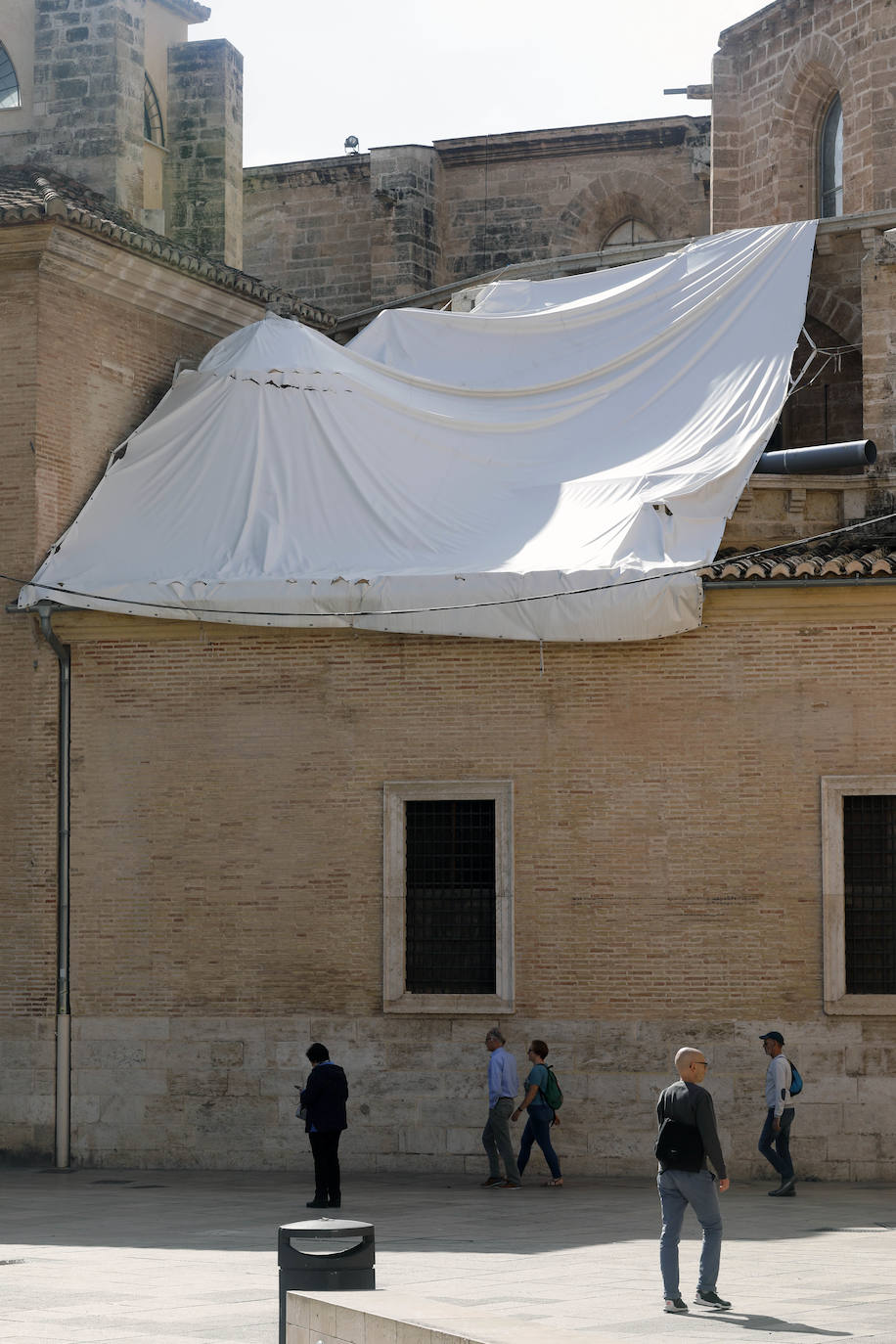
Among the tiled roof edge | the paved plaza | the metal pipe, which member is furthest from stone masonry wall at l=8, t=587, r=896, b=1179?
the metal pipe

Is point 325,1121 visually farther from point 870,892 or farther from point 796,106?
point 796,106

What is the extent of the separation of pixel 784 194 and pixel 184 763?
32.2 ft

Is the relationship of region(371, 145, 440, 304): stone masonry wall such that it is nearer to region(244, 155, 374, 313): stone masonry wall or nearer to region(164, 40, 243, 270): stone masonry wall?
region(244, 155, 374, 313): stone masonry wall

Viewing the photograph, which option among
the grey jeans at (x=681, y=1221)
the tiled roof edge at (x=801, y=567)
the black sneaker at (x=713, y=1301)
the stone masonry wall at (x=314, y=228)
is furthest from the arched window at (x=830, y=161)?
the black sneaker at (x=713, y=1301)

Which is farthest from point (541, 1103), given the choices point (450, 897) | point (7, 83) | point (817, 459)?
point (7, 83)

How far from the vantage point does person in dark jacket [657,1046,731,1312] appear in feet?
28.8

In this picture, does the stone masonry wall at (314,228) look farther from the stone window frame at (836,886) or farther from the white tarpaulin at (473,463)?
the stone window frame at (836,886)

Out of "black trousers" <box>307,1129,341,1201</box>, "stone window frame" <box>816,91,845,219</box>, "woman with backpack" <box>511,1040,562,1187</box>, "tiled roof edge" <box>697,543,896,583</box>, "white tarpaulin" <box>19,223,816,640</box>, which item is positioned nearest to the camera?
"black trousers" <box>307,1129,341,1201</box>

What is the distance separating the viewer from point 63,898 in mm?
16000

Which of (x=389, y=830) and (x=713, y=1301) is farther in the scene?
(x=389, y=830)

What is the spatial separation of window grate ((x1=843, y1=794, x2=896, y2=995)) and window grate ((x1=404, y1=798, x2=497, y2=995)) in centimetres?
274

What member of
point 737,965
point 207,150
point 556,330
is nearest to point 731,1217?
point 737,965

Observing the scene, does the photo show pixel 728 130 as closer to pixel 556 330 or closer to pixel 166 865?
pixel 556 330

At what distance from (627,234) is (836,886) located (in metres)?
13.9
